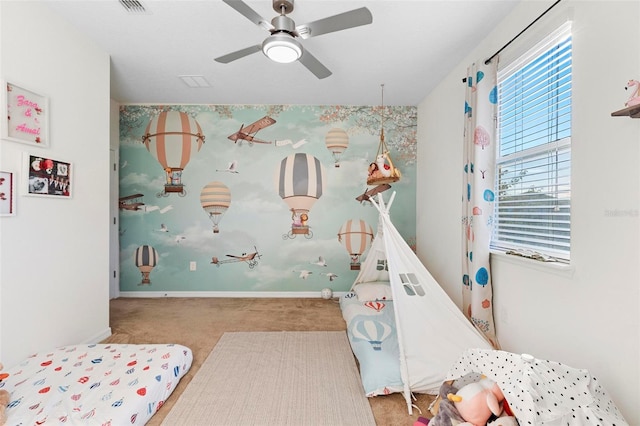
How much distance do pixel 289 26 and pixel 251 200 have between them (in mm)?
2543

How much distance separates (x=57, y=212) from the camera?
218cm

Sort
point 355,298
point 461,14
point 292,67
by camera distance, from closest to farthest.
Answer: point 461,14 → point 292,67 → point 355,298

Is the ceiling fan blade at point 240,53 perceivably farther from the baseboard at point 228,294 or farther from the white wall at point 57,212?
the baseboard at point 228,294

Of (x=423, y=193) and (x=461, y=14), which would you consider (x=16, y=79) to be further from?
(x=423, y=193)

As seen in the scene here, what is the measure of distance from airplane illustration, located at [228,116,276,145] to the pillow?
2299 mm

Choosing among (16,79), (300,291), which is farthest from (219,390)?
(16,79)

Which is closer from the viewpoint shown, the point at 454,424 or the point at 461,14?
the point at 454,424

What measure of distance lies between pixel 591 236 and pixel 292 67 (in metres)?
2.65

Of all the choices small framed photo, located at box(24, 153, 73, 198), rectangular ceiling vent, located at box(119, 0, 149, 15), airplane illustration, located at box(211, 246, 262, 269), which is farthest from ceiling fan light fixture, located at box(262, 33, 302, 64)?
airplane illustration, located at box(211, 246, 262, 269)

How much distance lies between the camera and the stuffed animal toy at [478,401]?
1.27m

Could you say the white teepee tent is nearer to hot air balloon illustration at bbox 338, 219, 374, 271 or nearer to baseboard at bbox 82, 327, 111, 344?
hot air balloon illustration at bbox 338, 219, 374, 271

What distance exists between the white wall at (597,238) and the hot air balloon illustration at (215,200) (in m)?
3.31

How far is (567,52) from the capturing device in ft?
5.34

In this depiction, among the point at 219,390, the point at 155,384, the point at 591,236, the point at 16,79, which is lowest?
the point at 219,390
